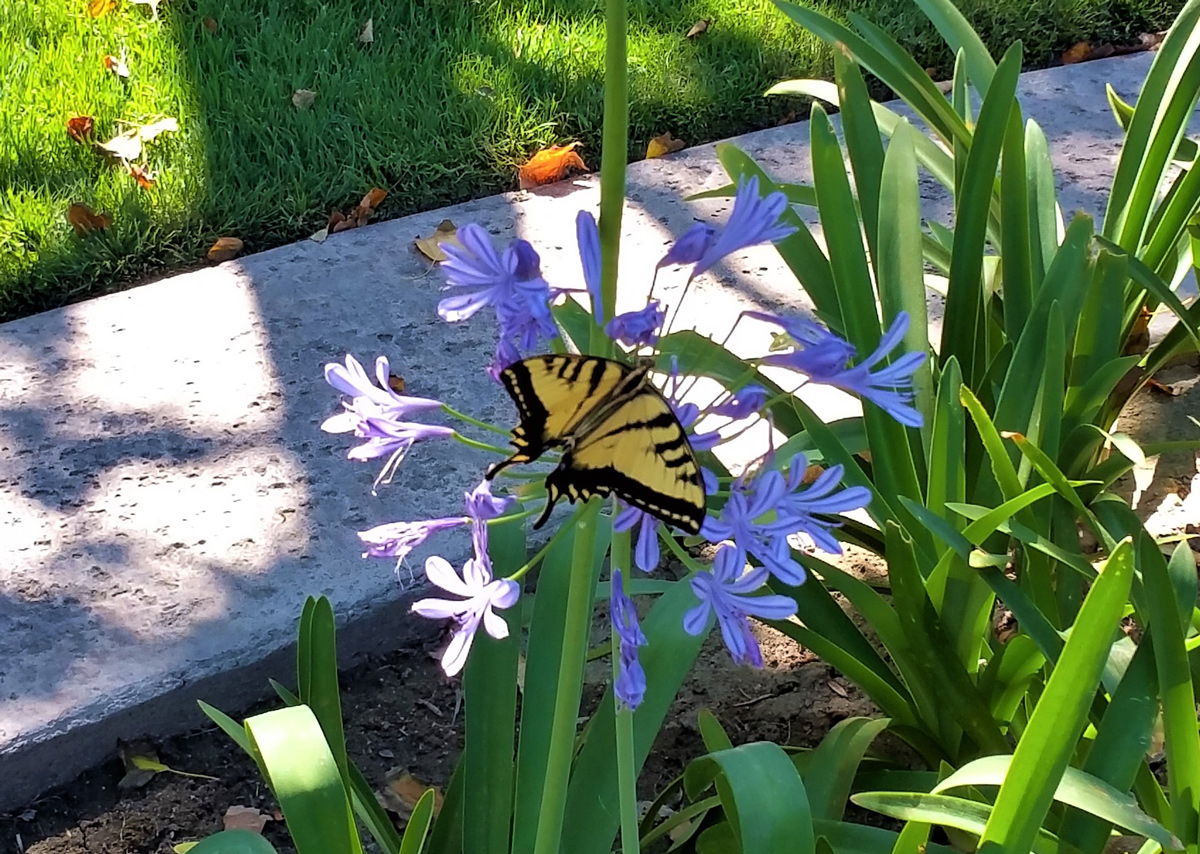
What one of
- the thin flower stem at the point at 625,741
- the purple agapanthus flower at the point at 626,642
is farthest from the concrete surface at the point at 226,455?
the purple agapanthus flower at the point at 626,642

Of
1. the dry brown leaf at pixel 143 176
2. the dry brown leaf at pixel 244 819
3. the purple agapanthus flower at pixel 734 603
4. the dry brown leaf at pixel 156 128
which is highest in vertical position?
the purple agapanthus flower at pixel 734 603

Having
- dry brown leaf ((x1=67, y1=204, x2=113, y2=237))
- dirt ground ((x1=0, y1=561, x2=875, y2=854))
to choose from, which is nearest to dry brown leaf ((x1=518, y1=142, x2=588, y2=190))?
dry brown leaf ((x1=67, y1=204, x2=113, y2=237))

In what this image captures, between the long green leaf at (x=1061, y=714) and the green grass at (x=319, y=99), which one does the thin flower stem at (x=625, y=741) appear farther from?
the green grass at (x=319, y=99)

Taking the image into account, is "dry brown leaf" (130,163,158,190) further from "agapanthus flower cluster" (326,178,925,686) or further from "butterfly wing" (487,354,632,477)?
"butterfly wing" (487,354,632,477)

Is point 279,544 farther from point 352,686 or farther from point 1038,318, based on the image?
point 1038,318

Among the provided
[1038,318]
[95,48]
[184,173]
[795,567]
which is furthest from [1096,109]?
[795,567]

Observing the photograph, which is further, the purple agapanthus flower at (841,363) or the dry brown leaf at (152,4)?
Result: the dry brown leaf at (152,4)

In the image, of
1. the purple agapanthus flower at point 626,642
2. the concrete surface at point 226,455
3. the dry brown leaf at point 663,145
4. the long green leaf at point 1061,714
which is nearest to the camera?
the purple agapanthus flower at point 626,642
